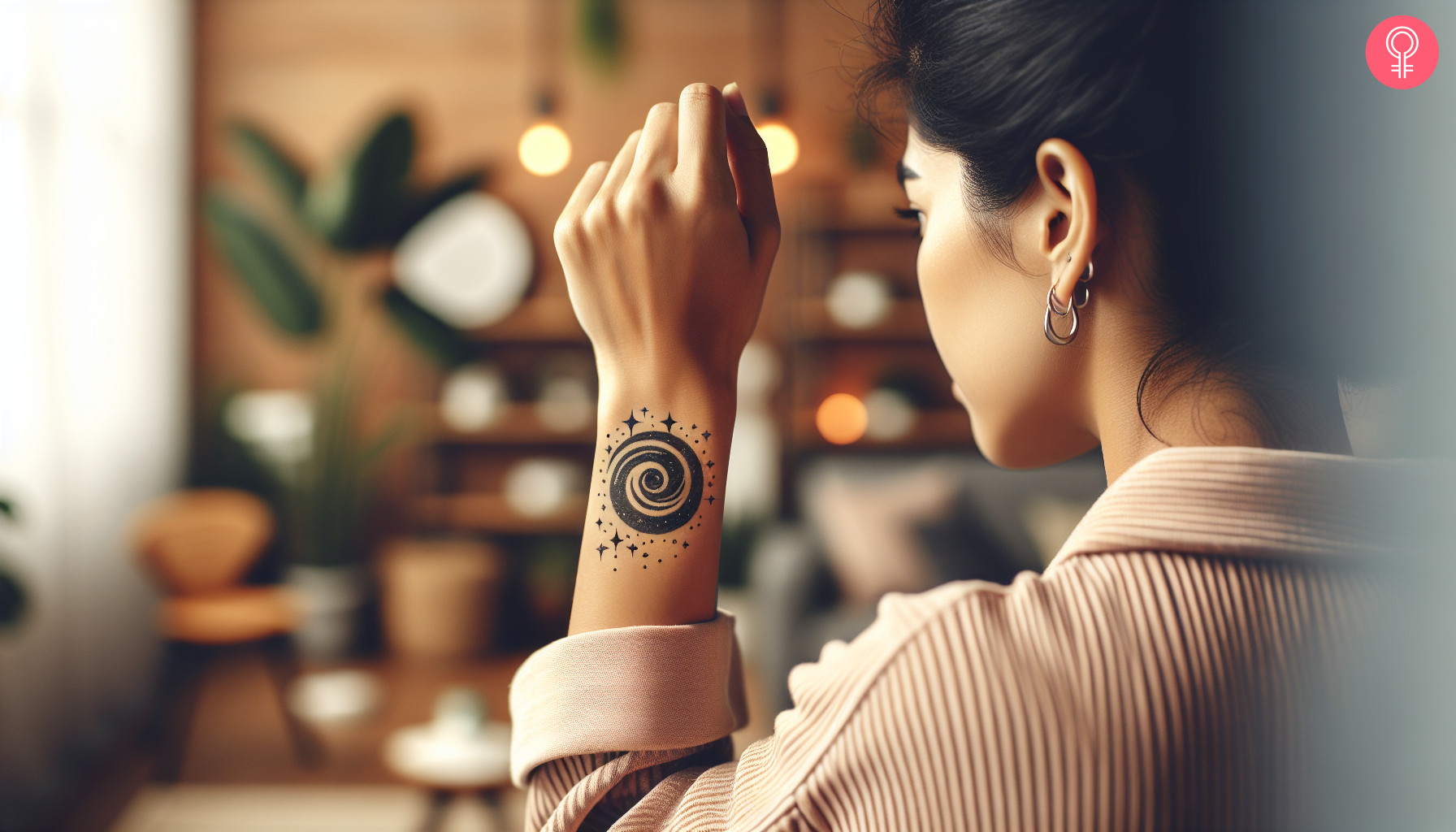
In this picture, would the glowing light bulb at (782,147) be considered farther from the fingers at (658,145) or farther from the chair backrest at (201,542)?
the fingers at (658,145)

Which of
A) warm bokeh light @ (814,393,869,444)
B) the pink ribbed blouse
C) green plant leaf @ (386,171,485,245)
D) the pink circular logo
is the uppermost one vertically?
green plant leaf @ (386,171,485,245)

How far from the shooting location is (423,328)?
3195mm

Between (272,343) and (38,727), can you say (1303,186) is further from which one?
(272,343)

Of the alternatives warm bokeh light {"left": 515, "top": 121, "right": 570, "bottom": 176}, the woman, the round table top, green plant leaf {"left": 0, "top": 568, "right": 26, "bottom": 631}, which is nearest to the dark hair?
the woman

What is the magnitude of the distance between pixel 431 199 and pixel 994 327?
306 centimetres

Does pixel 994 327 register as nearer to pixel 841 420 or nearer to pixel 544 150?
pixel 544 150

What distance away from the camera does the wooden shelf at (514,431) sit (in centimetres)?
384

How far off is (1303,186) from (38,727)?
315 cm

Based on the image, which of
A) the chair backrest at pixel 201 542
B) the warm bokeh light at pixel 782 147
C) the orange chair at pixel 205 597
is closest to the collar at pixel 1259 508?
the warm bokeh light at pixel 782 147

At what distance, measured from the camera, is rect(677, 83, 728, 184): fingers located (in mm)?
483

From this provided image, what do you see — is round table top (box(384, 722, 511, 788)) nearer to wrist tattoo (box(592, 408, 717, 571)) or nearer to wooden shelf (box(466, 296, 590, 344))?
wrist tattoo (box(592, 408, 717, 571))

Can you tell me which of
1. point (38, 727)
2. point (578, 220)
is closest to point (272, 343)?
point (38, 727)

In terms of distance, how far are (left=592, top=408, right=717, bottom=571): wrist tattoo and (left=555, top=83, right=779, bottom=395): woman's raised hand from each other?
28 millimetres

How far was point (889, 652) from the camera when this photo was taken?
0.37 metres
